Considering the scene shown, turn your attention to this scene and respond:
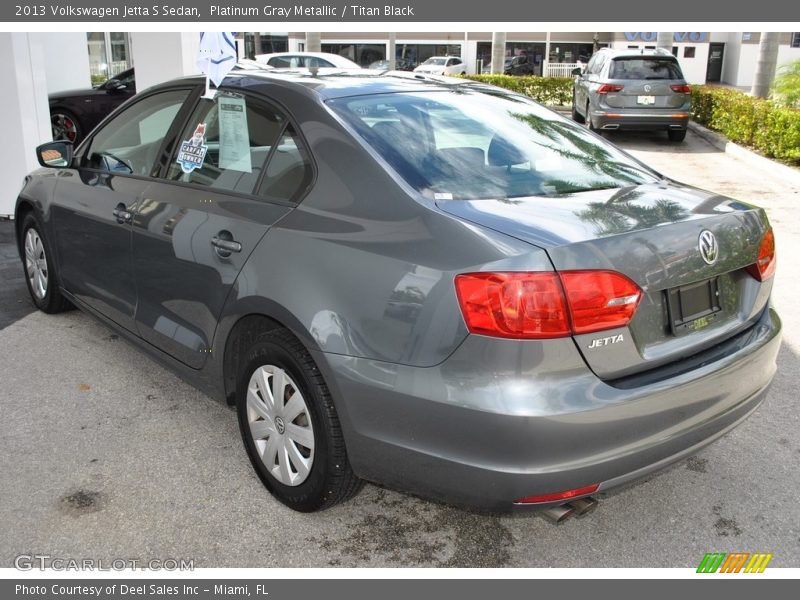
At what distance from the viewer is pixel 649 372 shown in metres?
2.60

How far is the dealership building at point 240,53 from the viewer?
8.52 metres

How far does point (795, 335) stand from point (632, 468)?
3.13 m

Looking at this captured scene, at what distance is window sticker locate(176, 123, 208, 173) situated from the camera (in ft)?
12.1

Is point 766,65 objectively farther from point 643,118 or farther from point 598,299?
point 598,299

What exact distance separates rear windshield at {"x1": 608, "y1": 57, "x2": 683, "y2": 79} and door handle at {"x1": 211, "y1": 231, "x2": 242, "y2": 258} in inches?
497

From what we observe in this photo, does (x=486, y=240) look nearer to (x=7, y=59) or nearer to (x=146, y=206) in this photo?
(x=146, y=206)

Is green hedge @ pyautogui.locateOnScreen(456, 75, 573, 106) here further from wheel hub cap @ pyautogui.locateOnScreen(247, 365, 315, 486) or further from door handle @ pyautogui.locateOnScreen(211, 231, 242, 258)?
wheel hub cap @ pyautogui.locateOnScreen(247, 365, 315, 486)

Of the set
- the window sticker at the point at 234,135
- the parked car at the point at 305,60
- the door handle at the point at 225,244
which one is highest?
the window sticker at the point at 234,135

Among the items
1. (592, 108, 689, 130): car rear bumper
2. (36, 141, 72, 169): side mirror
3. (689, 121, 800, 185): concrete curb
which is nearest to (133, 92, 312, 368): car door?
(36, 141, 72, 169): side mirror

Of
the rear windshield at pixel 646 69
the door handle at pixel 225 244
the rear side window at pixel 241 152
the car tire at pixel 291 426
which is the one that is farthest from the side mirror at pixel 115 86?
the car tire at pixel 291 426

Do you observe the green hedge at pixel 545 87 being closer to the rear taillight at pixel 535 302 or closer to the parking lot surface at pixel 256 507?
the parking lot surface at pixel 256 507

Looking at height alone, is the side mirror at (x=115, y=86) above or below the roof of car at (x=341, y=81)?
below

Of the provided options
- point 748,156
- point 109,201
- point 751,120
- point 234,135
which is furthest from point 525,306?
point 751,120

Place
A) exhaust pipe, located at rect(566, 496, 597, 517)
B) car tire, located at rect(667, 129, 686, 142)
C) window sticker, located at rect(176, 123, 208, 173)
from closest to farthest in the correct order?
1. exhaust pipe, located at rect(566, 496, 597, 517)
2. window sticker, located at rect(176, 123, 208, 173)
3. car tire, located at rect(667, 129, 686, 142)
